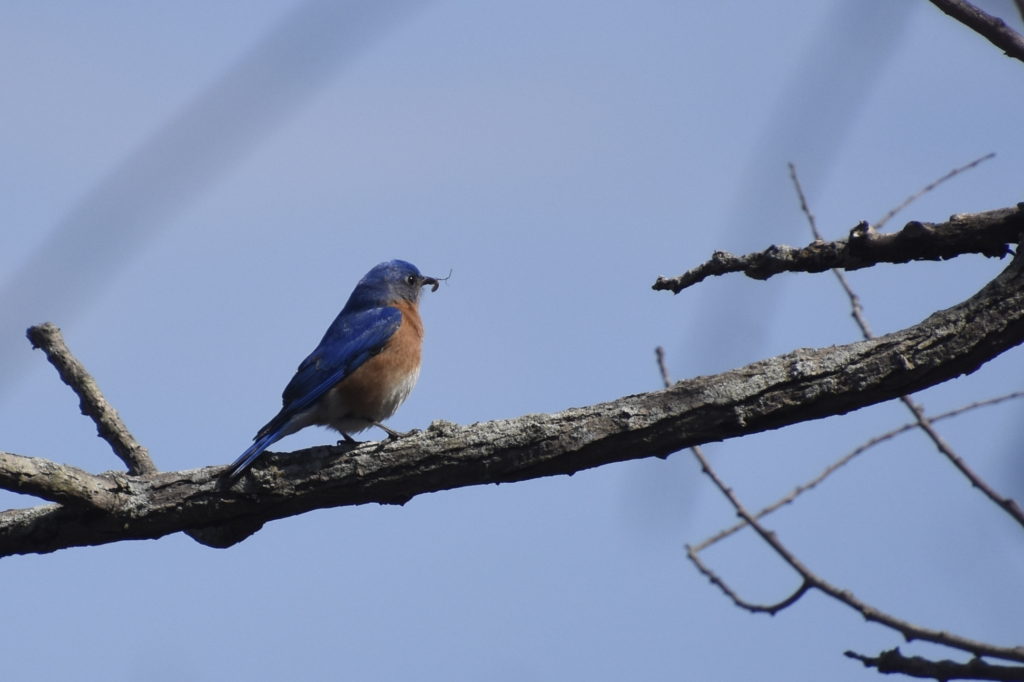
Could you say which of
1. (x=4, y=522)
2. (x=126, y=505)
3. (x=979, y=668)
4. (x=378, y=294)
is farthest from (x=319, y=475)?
(x=378, y=294)

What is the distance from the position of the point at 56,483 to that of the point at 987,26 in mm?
4543

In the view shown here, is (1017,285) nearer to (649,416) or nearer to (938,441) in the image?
(938,441)

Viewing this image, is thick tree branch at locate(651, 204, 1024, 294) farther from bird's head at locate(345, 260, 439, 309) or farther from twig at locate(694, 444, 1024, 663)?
bird's head at locate(345, 260, 439, 309)

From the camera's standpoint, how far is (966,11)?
4.77 meters

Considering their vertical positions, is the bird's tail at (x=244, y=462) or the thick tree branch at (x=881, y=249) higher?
the thick tree branch at (x=881, y=249)

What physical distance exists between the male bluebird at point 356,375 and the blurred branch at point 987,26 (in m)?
4.53

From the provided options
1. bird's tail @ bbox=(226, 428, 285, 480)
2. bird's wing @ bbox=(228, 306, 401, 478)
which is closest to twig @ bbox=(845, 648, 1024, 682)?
bird's tail @ bbox=(226, 428, 285, 480)

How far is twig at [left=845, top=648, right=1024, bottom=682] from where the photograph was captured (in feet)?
12.4

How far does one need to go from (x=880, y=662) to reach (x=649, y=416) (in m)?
1.62

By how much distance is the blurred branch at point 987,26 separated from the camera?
4738 mm

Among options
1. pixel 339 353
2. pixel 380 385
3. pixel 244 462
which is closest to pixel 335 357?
pixel 339 353

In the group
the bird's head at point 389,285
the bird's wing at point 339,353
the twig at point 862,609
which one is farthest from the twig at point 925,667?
the bird's head at point 389,285

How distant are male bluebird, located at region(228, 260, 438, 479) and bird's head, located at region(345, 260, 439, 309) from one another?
1.17 feet

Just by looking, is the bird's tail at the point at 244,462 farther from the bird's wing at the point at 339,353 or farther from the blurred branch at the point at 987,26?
the blurred branch at the point at 987,26
